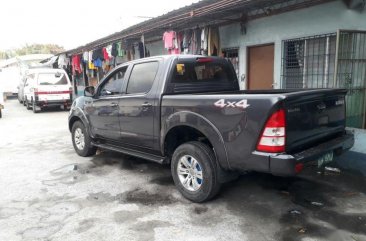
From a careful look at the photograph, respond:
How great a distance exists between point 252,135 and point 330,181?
2.26 meters

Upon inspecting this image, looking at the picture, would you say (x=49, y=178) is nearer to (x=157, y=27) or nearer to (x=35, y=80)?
(x=157, y=27)

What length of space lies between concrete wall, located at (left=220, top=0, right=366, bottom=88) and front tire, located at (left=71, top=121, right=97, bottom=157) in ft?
14.8

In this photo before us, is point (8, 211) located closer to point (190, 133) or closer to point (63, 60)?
point (190, 133)

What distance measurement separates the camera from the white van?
580 inches

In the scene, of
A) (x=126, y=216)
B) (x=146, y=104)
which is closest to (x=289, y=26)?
(x=146, y=104)

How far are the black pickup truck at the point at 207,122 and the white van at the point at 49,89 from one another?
9941 millimetres

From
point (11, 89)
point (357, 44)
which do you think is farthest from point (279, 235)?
point (11, 89)

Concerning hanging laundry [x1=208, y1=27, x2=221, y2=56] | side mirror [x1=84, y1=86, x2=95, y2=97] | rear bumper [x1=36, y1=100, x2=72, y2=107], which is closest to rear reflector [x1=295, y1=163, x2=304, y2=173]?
side mirror [x1=84, y1=86, x2=95, y2=97]

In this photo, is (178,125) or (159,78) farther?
(159,78)

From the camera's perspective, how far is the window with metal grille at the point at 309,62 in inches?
268

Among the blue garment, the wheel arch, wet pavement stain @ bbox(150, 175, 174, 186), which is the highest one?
the blue garment

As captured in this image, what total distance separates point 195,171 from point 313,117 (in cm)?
155

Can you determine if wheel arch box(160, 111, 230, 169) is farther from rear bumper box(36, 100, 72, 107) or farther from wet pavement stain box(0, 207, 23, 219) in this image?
rear bumper box(36, 100, 72, 107)

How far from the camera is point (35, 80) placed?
48.8 feet
